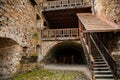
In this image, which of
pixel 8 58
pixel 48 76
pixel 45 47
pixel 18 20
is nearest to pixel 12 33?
pixel 18 20

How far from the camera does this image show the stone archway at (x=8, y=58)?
7215 millimetres

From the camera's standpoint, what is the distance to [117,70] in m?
7.34

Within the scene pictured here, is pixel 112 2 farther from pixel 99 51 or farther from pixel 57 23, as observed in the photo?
pixel 57 23

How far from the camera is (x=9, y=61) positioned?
7.45 m

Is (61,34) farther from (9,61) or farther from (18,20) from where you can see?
(9,61)

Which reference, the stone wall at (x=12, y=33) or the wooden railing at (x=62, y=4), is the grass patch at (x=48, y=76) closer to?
the stone wall at (x=12, y=33)

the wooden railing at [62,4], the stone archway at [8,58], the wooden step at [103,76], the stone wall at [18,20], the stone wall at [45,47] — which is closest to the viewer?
the stone wall at [18,20]

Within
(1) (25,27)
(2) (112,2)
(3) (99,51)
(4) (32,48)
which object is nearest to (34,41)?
(4) (32,48)

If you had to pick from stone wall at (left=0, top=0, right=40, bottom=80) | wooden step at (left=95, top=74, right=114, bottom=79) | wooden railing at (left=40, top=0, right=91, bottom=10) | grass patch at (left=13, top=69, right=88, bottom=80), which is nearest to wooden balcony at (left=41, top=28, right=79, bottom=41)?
wooden railing at (left=40, top=0, right=91, bottom=10)

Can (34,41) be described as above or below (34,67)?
above

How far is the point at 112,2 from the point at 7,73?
687cm

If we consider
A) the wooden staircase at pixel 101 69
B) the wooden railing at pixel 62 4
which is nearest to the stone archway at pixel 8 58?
the wooden staircase at pixel 101 69

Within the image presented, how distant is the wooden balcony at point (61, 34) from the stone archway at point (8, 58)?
5.14m

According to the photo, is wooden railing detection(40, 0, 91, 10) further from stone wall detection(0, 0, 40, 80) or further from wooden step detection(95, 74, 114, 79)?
wooden step detection(95, 74, 114, 79)
